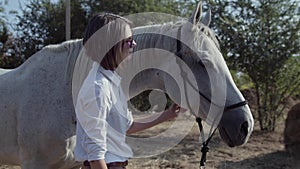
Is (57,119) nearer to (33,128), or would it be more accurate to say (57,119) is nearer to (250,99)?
(33,128)

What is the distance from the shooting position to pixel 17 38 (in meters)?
10.6

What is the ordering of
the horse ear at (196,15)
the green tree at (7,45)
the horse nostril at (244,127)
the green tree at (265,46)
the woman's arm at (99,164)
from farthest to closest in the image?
the green tree at (7,45) < the green tree at (265,46) < the horse ear at (196,15) < the horse nostril at (244,127) < the woman's arm at (99,164)

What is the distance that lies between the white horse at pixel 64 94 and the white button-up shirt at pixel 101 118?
47cm

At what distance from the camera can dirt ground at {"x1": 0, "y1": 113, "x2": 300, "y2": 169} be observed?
5035mm

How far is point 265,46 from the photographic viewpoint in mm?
6902

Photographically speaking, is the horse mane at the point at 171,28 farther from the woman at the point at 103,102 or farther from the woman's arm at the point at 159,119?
the woman at the point at 103,102

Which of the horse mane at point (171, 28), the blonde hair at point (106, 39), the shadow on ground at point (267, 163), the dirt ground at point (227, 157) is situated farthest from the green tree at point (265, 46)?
the blonde hair at point (106, 39)

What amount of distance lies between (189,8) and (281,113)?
3.15 metres

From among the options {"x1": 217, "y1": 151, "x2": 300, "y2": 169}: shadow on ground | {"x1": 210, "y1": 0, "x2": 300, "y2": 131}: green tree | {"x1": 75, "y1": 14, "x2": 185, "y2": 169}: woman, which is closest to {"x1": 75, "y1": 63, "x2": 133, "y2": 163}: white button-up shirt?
{"x1": 75, "y1": 14, "x2": 185, "y2": 169}: woman

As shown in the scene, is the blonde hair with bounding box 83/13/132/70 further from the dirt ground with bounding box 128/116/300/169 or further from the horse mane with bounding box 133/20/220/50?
the dirt ground with bounding box 128/116/300/169

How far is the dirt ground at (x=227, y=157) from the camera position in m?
5.04

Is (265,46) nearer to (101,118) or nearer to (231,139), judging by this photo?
(231,139)

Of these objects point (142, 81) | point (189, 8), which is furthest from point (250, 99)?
point (142, 81)

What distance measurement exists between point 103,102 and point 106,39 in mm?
254
